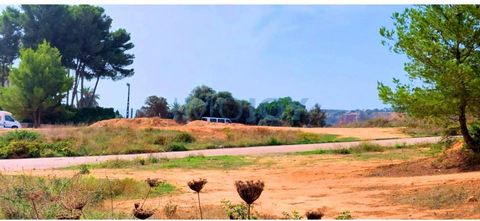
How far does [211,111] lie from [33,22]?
63.3ft

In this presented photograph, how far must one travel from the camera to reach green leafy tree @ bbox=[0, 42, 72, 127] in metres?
A: 46.9

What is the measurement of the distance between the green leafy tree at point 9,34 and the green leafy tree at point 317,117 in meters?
30.3

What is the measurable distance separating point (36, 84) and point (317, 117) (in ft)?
94.2

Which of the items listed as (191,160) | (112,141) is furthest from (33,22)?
(191,160)

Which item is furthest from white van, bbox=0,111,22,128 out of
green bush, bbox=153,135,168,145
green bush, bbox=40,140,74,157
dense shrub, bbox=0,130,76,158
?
green bush, bbox=40,140,74,157

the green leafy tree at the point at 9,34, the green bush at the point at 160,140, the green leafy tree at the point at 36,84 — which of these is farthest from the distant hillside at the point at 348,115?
the green leafy tree at the point at 9,34

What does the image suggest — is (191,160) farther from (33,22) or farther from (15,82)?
(33,22)

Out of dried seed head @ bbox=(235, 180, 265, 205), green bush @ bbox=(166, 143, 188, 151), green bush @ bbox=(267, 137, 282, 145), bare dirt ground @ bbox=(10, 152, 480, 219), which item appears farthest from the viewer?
green bush @ bbox=(267, 137, 282, 145)

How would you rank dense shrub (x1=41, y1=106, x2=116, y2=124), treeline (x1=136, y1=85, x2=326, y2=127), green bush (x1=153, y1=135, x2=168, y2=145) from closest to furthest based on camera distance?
1. green bush (x1=153, y1=135, x2=168, y2=145)
2. dense shrub (x1=41, y1=106, x2=116, y2=124)
3. treeline (x1=136, y1=85, x2=326, y2=127)

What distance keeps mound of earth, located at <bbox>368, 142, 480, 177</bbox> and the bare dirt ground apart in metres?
0.54

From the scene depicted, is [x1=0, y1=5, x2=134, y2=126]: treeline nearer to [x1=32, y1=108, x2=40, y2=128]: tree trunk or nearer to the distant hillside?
[x1=32, y1=108, x2=40, y2=128]: tree trunk

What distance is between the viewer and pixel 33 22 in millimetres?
53812

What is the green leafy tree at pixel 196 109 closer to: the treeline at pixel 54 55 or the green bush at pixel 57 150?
the treeline at pixel 54 55

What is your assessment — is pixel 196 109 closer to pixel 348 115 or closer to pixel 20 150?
pixel 348 115
